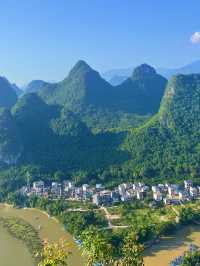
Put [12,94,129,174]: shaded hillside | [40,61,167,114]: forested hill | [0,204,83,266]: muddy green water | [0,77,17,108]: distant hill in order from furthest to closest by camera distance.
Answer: [0,77,17,108]: distant hill
[40,61,167,114]: forested hill
[12,94,129,174]: shaded hillside
[0,204,83,266]: muddy green water

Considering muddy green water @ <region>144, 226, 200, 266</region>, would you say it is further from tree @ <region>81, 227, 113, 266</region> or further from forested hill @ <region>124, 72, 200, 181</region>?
tree @ <region>81, 227, 113, 266</region>

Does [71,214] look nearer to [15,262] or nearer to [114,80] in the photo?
[15,262]

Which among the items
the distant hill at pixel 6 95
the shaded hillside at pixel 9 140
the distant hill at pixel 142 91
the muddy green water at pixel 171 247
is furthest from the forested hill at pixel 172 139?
the distant hill at pixel 6 95

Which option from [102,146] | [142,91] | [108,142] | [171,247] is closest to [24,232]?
[171,247]

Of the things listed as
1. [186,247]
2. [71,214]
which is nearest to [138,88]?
[71,214]

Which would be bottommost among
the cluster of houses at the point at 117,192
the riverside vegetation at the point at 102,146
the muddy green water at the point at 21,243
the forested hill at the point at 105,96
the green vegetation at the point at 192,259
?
the green vegetation at the point at 192,259

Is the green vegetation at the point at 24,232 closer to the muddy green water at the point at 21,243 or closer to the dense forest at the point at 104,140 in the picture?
the muddy green water at the point at 21,243

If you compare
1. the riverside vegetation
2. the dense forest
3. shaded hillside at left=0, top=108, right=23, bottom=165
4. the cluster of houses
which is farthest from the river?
shaded hillside at left=0, top=108, right=23, bottom=165
